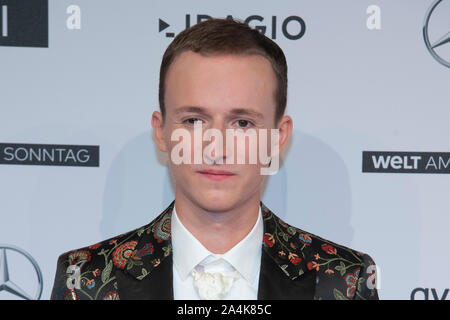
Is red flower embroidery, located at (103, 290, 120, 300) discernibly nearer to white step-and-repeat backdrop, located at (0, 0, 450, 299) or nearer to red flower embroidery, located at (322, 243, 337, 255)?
white step-and-repeat backdrop, located at (0, 0, 450, 299)

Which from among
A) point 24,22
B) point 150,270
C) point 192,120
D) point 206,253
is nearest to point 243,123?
point 192,120

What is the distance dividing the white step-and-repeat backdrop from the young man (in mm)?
321

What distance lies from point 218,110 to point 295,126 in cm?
54

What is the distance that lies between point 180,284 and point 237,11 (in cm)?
97

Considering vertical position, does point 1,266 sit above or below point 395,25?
below

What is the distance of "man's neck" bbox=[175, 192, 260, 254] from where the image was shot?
1.62 metres

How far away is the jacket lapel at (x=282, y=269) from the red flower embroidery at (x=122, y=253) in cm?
39

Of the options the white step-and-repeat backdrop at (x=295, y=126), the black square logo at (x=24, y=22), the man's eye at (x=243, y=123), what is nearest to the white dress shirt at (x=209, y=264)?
the man's eye at (x=243, y=123)

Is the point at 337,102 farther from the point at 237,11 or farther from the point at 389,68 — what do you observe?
the point at 237,11

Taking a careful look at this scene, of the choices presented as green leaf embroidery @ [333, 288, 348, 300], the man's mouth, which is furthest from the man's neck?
green leaf embroidery @ [333, 288, 348, 300]

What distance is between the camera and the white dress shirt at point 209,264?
1.61 m

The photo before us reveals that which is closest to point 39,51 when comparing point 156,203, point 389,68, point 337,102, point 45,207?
point 45,207

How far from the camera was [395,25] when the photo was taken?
6.55ft

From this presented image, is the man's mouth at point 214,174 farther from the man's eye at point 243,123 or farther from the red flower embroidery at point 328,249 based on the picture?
the red flower embroidery at point 328,249
